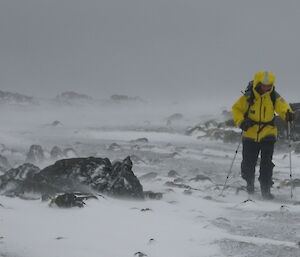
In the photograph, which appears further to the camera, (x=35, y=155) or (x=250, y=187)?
(x=35, y=155)

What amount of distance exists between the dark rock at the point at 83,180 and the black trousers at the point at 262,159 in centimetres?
241

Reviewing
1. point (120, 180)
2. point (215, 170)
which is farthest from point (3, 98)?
point (120, 180)

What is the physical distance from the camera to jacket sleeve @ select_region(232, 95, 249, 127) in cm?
934

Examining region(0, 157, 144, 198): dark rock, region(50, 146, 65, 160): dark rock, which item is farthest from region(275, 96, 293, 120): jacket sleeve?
region(50, 146, 65, 160): dark rock

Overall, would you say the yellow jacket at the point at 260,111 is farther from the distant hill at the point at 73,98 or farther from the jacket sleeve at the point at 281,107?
the distant hill at the point at 73,98

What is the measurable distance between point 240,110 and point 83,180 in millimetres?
3318

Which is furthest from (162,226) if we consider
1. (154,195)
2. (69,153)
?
(69,153)

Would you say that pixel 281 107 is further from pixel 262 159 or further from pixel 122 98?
pixel 122 98

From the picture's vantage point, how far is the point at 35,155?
60.5 ft

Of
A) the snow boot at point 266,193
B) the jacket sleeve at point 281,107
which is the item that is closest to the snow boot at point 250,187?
the snow boot at point 266,193

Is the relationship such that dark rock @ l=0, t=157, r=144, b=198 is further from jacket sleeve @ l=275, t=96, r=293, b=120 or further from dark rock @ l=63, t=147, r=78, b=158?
dark rock @ l=63, t=147, r=78, b=158

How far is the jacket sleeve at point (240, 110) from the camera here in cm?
934

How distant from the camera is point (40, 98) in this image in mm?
79062

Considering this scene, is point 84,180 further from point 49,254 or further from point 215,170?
point 215,170
